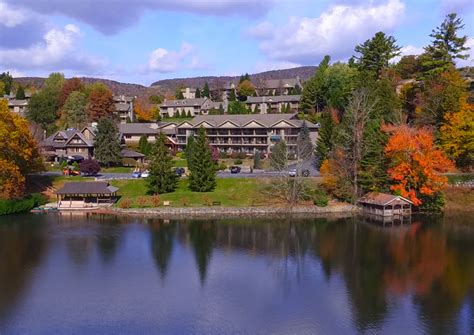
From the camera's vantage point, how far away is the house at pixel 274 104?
108250 mm

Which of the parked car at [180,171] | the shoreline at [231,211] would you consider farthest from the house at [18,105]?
the shoreline at [231,211]

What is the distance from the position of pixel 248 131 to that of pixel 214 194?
29697mm

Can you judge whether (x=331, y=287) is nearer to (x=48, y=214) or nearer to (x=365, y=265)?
(x=365, y=265)

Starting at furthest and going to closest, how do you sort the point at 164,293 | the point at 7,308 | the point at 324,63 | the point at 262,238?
the point at 324,63 < the point at 262,238 < the point at 164,293 < the point at 7,308

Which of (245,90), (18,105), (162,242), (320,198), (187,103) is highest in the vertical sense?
(245,90)

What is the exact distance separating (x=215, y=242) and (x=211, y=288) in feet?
40.7

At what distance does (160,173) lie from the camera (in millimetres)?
61562

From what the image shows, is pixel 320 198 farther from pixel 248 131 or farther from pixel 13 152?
pixel 13 152

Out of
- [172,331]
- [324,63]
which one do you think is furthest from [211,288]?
[324,63]

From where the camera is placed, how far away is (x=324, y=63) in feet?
348

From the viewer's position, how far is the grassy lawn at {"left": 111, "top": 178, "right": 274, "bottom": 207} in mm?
59125

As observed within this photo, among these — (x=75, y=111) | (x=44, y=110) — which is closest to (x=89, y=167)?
(x=75, y=111)

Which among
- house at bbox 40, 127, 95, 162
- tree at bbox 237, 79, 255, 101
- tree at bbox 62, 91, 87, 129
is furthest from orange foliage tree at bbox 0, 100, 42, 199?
tree at bbox 237, 79, 255, 101

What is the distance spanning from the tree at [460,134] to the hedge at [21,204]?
167 ft
